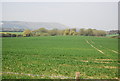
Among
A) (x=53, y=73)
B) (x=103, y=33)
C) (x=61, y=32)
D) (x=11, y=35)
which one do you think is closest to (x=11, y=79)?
(x=53, y=73)

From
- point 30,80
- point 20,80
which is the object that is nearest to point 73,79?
point 30,80

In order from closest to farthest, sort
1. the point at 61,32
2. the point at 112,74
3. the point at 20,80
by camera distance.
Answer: the point at 20,80
the point at 112,74
the point at 61,32

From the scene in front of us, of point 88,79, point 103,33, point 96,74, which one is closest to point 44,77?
point 88,79

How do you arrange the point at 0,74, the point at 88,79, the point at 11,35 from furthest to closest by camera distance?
1. the point at 11,35
2. the point at 0,74
3. the point at 88,79

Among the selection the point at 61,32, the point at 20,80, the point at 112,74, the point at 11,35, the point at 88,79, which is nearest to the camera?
the point at 20,80

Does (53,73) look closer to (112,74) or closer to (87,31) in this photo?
(112,74)

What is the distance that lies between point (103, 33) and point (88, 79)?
161 m

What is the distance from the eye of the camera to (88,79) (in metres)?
Result: 10.3

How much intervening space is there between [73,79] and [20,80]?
346cm

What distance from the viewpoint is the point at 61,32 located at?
159 meters

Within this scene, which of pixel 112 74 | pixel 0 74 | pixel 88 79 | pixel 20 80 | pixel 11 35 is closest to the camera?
pixel 20 80

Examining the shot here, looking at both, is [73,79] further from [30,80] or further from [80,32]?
[80,32]

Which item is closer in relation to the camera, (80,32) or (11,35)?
(11,35)

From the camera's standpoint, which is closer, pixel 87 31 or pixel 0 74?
pixel 0 74
